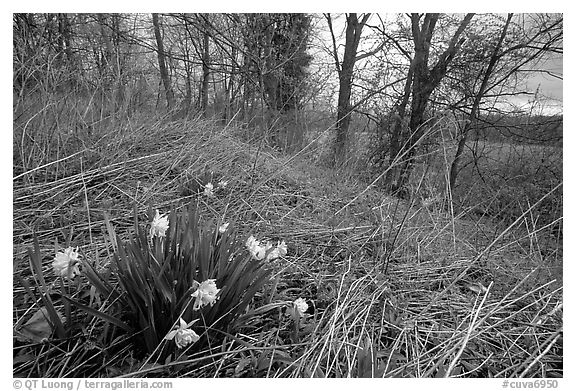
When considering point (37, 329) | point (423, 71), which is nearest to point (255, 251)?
point (37, 329)

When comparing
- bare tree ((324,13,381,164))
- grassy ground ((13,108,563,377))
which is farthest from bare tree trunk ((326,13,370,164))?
grassy ground ((13,108,563,377))

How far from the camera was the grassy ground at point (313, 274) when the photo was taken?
3.05 ft

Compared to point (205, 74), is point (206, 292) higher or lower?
lower

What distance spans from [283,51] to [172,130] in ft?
6.04

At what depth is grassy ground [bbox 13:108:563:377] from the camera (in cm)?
93

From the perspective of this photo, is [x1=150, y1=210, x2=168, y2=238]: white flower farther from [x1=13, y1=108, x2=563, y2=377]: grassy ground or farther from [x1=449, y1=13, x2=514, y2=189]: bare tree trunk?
[x1=449, y1=13, x2=514, y2=189]: bare tree trunk

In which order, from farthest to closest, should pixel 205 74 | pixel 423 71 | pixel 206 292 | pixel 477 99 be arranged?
pixel 205 74 → pixel 423 71 → pixel 477 99 → pixel 206 292

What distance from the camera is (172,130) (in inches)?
114

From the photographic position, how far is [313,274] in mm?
1327

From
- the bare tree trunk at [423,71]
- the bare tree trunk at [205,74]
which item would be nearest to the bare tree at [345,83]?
the bare tree trunk at [423,71]

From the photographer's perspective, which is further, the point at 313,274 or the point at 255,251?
the point at 313,274

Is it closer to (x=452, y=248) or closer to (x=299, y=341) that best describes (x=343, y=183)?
(x=452, y=248)

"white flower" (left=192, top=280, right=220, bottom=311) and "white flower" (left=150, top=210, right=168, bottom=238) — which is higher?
"white flower" (left=150, top=210, right=168, bottom=238)

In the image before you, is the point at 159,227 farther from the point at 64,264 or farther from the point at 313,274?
the point at 313,274
